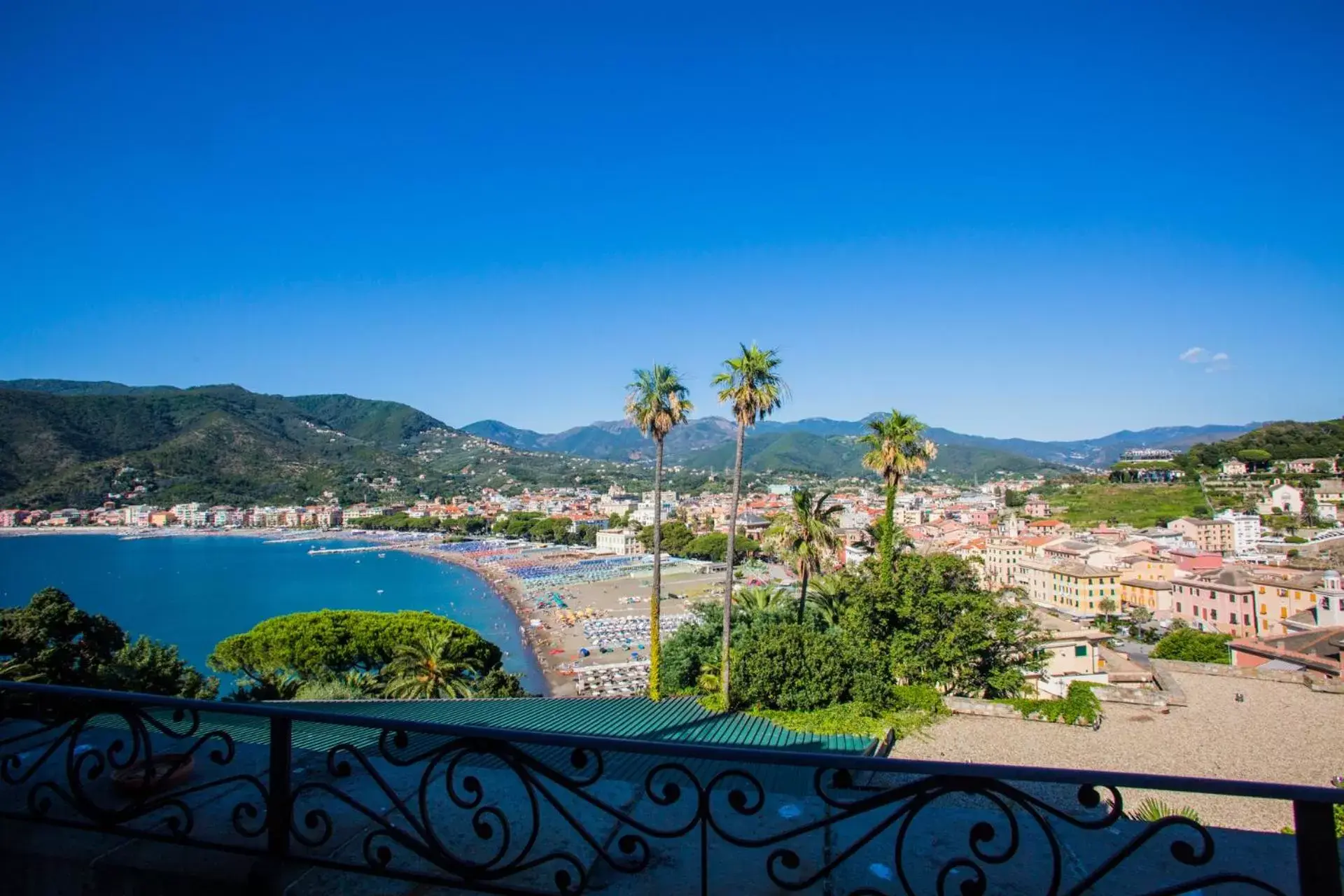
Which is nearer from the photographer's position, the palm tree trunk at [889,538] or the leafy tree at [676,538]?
the palm tree trunk at [889,538]

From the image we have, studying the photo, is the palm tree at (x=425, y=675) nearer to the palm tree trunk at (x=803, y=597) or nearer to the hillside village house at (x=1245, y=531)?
the palm tree trunk at (x=803, y=597)

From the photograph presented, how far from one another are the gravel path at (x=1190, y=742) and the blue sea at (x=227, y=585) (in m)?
26.9

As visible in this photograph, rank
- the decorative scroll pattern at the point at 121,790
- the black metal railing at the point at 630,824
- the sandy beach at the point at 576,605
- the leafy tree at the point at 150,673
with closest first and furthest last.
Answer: the black metal railing at the point at 630,824, the decorative scroll pattern at the point at 121,790, the leafy tree at the point at 150,673, the sandy beach at the point at 576,605

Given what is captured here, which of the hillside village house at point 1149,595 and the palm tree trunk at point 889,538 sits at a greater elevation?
the palm tree trunk at point 889,538

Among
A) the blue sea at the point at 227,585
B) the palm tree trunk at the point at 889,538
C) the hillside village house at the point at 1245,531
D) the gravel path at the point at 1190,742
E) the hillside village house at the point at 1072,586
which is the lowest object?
the blue sea at the point at 227,585

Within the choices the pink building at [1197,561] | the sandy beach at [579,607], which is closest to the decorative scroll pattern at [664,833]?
the sandy beach at [579,607]

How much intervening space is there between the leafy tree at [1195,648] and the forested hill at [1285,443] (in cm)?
9534

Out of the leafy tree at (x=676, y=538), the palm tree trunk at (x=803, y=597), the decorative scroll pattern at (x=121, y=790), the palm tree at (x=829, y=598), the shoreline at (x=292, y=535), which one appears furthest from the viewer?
the leafy tree at (x=676, y=538)

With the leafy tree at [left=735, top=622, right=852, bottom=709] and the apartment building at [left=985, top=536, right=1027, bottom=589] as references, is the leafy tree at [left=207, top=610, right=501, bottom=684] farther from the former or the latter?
the apartment building at [left=985, top=536, right=1027, bottom=589]

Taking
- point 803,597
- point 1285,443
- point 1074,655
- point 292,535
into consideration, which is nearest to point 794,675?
point 803,597

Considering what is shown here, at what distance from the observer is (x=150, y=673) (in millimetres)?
17250

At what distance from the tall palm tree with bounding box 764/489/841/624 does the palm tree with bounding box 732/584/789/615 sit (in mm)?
2212

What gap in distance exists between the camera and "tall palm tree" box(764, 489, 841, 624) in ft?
61.9

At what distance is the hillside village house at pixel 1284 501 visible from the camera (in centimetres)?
8475
